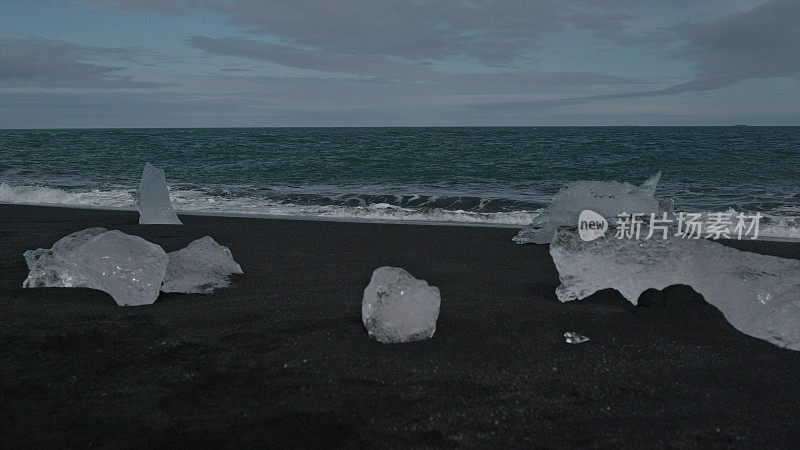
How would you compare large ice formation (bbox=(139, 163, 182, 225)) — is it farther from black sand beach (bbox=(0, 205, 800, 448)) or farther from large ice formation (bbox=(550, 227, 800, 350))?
large ice formation (bbox=(550, 227, 800, 350))

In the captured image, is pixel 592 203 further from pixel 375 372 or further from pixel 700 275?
pixel 375 372

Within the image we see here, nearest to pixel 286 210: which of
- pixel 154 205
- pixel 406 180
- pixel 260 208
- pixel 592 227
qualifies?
pixel 260 208

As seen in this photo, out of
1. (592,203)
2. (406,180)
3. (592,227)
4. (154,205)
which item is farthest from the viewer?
(406,180)

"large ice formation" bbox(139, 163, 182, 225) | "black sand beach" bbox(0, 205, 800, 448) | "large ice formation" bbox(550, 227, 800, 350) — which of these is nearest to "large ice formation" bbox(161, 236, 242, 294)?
"black sand beach" bbox(0, 205, 800, 448)

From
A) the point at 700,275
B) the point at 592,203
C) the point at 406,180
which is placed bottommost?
the point at 406,180

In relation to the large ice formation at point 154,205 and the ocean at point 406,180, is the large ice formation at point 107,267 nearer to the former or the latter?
the large ice formation at point 154,205

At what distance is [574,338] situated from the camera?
2.95m

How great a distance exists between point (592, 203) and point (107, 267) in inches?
150

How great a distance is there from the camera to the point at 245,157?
22922 mm

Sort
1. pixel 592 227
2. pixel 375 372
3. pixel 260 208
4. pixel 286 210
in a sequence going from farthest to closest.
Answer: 1. pixel 260 208
2. pixel 286 210
3. pixel 592 227
4. pixel 375 372

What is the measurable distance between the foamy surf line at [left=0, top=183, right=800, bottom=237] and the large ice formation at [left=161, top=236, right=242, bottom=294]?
3.66 metres

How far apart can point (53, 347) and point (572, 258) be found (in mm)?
2787

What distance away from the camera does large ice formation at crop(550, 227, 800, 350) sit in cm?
304

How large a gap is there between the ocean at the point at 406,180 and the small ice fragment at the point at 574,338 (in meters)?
4.71
